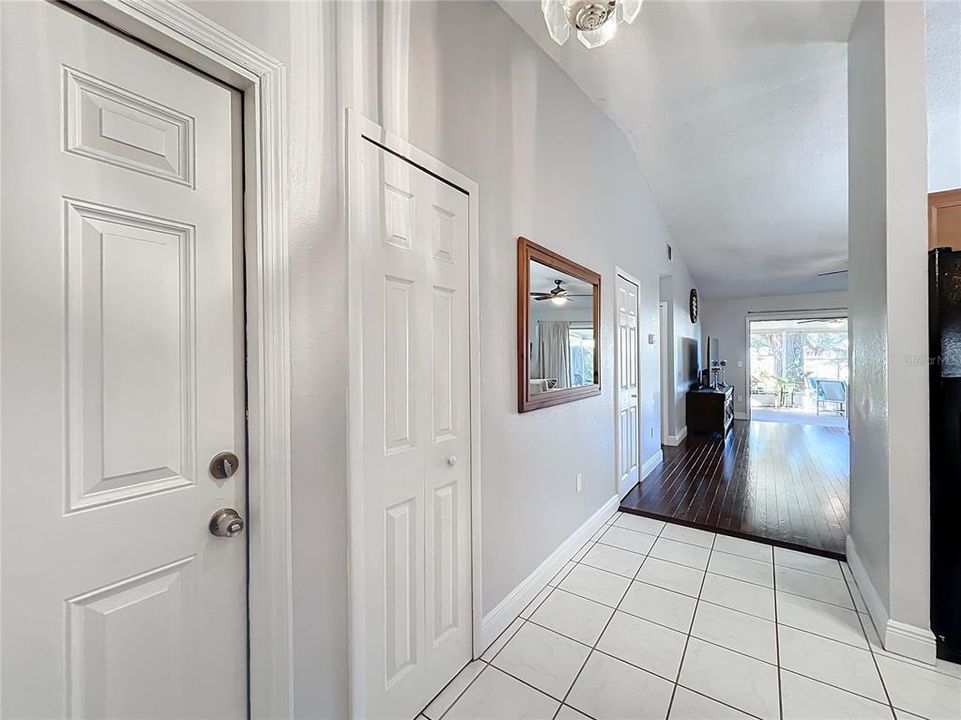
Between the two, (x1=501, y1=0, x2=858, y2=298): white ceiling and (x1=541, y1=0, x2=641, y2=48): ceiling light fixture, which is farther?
(x1=501, y1=0, x2=858, y2=298): white ceiling

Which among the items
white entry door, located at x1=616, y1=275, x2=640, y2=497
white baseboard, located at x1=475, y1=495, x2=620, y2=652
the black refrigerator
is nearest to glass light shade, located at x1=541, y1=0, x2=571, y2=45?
the black refrigerator

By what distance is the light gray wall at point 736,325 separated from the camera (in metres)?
8.73

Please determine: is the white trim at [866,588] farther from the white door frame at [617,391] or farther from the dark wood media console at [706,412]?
the dark wood media console at [706,412]

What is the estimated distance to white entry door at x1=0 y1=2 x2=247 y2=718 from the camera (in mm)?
760

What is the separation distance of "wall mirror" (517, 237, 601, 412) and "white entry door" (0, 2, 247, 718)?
132cm

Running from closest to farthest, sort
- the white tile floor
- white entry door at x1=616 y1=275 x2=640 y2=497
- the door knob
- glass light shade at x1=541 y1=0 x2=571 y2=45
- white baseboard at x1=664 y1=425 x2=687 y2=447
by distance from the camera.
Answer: the door knob
glass light shade at x1=541 y1=0 x2=571 y2=45
the white tile floor
white entry door at x1=616 y1=275 x2=640 y2=497
white baseboard at x1=664 y1=425 x2=687 y2=447

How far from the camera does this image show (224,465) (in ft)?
3.36

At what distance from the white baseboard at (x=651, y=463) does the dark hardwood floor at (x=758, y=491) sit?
48mm

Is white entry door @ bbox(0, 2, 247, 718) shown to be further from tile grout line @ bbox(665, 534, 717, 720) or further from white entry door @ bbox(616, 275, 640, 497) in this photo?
white entry door @ bbox(616, 275, 640, 497)

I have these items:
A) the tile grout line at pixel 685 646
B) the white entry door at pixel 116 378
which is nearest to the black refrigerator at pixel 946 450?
the tile grout line at pixel 685 646

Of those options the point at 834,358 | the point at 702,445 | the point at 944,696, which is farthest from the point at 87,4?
the point at 834,358

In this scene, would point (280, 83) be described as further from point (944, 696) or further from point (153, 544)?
point (944, 696)

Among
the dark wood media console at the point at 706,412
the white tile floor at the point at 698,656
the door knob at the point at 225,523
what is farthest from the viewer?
the dark wood media console at the point at 706,412

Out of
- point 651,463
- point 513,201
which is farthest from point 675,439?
point 513,201
